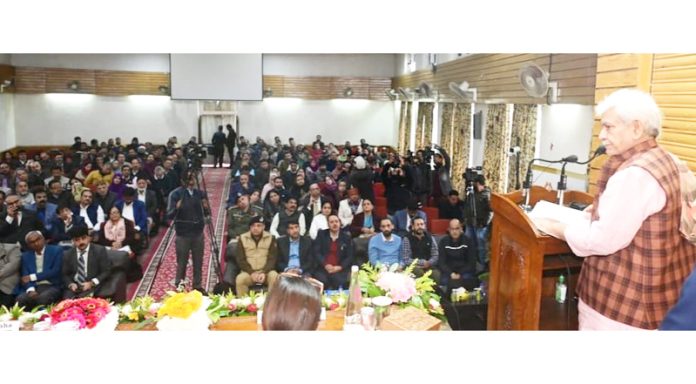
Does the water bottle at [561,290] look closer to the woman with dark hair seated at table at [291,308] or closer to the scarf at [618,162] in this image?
the scarf at [618,162]

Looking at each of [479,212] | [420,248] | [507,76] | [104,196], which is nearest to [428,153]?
[507,76]

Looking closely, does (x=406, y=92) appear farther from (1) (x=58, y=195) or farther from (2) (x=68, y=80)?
(1) (x=58, y=195)

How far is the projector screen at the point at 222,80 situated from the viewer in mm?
3929

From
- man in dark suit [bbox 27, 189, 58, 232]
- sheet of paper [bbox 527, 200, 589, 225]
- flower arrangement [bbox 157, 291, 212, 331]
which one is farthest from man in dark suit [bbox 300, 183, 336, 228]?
sheet of paper [bbox 527, 200, 589, 225]

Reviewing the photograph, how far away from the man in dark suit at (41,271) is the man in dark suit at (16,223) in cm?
10

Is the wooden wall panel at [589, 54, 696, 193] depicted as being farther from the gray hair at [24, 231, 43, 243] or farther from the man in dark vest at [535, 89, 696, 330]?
the gray hair at [24, 231, 43, 243]

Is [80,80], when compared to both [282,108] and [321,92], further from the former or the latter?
[321,92]

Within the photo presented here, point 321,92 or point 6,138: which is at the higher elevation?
point 321,92

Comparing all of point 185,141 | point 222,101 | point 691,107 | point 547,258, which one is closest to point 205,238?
point 185,141

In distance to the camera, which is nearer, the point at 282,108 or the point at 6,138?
the point at 6,138

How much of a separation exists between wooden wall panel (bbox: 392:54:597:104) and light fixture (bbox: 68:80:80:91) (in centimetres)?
252

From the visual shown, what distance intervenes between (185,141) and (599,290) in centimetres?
341

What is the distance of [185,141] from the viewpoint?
4.46m

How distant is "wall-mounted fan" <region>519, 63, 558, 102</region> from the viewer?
15.9 feet
